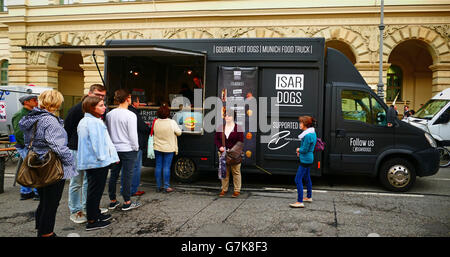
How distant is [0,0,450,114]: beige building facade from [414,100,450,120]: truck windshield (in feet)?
6.95

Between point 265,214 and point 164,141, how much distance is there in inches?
103

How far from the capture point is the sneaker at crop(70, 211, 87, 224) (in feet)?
16.2

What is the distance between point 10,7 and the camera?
22.5 metres

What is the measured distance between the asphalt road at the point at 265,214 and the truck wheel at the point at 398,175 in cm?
20

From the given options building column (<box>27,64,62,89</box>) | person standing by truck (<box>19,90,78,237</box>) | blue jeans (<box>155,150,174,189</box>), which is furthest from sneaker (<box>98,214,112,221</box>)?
building column (<box>27,64,62,89</box>)

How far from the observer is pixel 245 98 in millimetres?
7227

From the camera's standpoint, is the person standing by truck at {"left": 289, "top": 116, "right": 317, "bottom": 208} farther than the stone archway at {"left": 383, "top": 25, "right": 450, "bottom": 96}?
No

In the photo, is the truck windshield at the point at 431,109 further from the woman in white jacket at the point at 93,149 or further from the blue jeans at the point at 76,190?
the blue jeans at the point at 76,190

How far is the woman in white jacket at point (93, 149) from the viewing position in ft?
14.3

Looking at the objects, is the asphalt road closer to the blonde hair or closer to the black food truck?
the black food truck

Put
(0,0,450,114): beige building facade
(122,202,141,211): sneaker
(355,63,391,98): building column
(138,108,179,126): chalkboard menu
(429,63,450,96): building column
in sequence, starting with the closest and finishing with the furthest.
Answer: (122,202,141,211): sneaker → (138,108,179,126): chalkboard menu → (429,63,450,96): building column → (0,0,450,114): beige building facade → (355,63,391,98): building column

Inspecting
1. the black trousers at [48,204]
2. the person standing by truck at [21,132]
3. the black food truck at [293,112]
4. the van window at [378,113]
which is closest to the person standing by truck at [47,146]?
the black trousers at [48,204]
